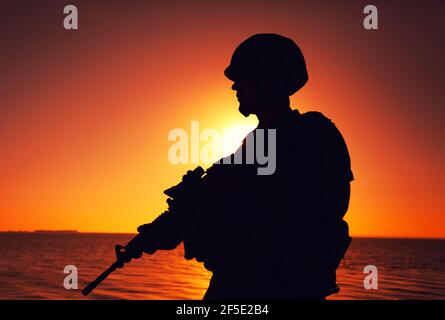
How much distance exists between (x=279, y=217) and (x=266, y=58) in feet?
2.50

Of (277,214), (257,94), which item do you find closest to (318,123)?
(257,94)

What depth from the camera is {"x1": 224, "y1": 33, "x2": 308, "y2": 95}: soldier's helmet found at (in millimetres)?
2447

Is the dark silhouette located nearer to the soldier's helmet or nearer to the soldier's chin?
the soldier's helmet

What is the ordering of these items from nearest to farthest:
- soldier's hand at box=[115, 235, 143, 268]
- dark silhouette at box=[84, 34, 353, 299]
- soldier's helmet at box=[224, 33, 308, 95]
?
dark silhouette at box=[84, 34, 353, 299] < soldier's helmet at box=[224, 33, 308, 95] < soldier's hand at box=[115, 235, 143, 268]

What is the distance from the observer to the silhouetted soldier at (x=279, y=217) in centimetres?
226

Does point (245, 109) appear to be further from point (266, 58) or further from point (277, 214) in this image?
point (277, 214)

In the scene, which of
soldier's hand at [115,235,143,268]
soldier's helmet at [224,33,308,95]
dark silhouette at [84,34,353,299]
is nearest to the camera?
dark silhouette at [84,34,353,299]

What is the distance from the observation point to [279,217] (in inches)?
89.8

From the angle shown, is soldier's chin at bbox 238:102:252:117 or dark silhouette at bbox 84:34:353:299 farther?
soldier's chin at bbox 238:102:252:117

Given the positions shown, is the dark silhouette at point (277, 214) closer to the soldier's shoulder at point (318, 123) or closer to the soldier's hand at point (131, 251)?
the soldier's shoulder at point (318, 123)

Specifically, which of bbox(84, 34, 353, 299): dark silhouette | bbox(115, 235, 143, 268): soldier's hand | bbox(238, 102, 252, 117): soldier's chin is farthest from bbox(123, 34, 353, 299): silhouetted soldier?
bbox(115, 235, 143, 268): soldier's hand
